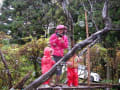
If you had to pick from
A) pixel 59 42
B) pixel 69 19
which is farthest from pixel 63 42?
pixel 69 19

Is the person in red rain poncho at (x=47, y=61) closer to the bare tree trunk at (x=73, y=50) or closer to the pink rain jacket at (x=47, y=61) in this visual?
the pink rain jacket at (x=47, y=61)

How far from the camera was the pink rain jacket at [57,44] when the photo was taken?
1527mm

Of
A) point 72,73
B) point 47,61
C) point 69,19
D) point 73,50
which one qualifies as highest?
point 69,19

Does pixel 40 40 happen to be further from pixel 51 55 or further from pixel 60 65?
pixel 60 65

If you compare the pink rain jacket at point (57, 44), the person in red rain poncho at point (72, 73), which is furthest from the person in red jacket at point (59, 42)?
the person in red rain poncho at point (72, 73)

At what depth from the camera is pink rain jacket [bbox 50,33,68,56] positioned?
5.01 ft

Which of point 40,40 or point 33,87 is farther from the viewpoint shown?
point 40,40

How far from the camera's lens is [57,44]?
1543 mm

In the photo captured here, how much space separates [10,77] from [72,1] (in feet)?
4.10

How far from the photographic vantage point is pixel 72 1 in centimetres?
229

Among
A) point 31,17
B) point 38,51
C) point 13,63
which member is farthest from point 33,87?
point 13,63

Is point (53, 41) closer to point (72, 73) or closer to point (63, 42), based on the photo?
point (63, 42)

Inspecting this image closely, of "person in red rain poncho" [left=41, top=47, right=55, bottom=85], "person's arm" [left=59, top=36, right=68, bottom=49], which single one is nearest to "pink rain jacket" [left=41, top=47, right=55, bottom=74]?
"person in red rain poncho" [left=41, top=47, right=55, bottom=85]

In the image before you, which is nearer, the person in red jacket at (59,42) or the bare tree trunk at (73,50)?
the bare tree trunk at (73,50)
